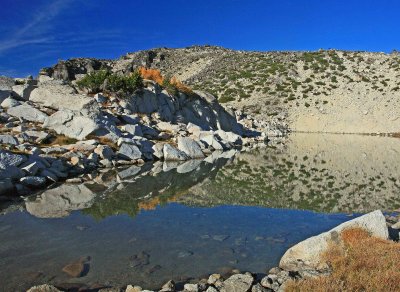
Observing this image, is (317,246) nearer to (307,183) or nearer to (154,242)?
(154,242)

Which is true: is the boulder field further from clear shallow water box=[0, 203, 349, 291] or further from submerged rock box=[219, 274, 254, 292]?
submerged rock box=[219, 274, 254, 292]

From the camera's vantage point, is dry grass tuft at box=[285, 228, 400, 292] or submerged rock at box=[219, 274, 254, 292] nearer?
dry grass tuft at box=[285, 228, 400, 292]

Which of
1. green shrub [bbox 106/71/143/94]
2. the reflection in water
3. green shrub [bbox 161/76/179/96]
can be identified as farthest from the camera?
green shrub [bbox 161/76/179/96]

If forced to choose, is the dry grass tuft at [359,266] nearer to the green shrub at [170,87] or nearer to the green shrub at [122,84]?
the green shrub at [122,84]

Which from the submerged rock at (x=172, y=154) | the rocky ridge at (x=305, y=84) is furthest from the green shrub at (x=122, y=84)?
the rocky ridge at (x=305, y=84)

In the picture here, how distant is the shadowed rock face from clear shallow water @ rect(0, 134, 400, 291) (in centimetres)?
4

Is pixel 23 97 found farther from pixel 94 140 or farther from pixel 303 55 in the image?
pixel 303 55

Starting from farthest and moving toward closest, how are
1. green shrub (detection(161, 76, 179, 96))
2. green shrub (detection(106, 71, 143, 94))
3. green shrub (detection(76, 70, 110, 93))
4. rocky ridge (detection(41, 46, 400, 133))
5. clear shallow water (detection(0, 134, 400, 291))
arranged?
1. rocky ridge (detection(41, 46, 400, 133))
2. green shrub (detection(161, 76, 179, 96))
3. green shrub (detection(106, 71, 143, 94))
4. green shrub (detection(76, 70, 110, 93))
5. clear shallow water (detection(0, 134, 400, 291))

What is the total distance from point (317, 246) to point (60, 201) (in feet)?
37.7

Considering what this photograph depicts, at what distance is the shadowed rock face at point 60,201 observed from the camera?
15.6 m

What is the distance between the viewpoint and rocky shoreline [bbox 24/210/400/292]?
28.8 feet

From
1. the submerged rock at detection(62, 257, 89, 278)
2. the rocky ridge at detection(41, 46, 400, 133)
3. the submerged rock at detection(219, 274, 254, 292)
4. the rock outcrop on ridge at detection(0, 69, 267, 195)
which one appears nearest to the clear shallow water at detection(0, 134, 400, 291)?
the submerged rock at detection(62, 257, 89, 278)

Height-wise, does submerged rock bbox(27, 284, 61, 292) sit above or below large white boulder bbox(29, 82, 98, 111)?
below

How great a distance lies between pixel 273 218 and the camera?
15.1 m
